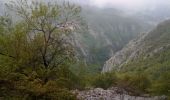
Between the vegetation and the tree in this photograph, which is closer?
the vegetation

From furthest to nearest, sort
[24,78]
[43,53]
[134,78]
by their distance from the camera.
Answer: [134,78]
[43,53]
[24,78]

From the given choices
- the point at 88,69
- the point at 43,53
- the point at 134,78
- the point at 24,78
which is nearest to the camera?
the point at 24,78

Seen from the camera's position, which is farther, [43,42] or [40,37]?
[43,42]

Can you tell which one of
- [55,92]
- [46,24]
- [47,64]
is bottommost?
[55,92]

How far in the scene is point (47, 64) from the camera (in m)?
39.1

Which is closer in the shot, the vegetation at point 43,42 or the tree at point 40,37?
the vegetation at point 43,42

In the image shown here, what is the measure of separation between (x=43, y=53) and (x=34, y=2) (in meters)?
5.43

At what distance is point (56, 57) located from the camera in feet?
130

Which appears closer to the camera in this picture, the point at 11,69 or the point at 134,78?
the point at 11,69

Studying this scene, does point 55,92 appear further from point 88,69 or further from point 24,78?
point 88,69

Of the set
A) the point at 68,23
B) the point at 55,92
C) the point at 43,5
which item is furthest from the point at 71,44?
the point at 55,92

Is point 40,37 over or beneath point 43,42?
over

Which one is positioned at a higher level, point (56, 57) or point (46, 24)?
point (46, 24)

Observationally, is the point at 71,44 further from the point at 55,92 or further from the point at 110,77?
the point at 110,77
